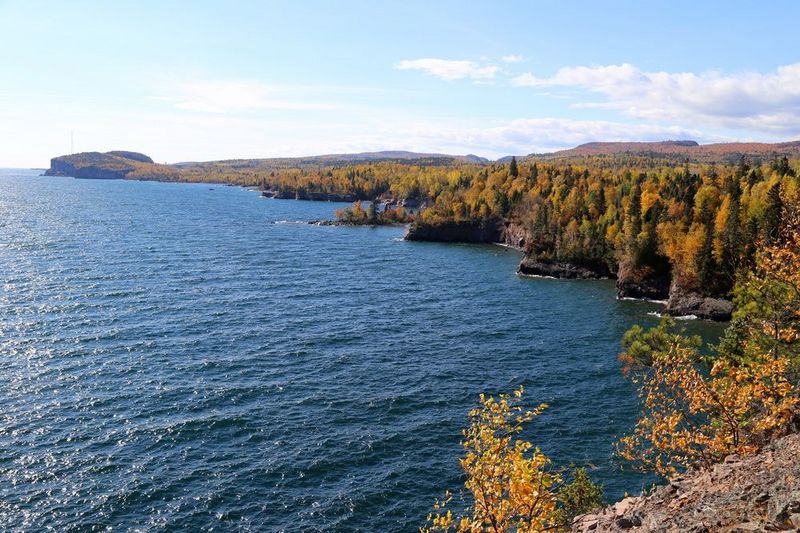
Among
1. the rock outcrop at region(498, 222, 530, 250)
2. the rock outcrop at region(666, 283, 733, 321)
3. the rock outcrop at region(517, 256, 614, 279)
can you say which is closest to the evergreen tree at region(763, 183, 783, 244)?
the rock outcrop at region(666, 283, 733, 321)

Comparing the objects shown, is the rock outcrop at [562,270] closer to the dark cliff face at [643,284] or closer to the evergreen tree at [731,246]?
the dark cliff face at [643,284]

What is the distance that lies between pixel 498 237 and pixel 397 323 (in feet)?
363

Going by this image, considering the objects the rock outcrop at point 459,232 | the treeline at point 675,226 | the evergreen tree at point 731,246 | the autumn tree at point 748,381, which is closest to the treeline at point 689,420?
the autumn tree at point 748,381

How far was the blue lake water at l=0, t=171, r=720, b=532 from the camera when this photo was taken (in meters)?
44.4

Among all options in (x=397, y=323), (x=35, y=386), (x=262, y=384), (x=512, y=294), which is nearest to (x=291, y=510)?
(x=262, y=384)

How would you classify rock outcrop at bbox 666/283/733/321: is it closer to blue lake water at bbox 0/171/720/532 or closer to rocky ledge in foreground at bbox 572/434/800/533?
blue lake water at bbox 0/171/720/532

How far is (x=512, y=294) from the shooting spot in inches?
4488

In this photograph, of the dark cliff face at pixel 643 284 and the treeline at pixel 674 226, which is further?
the dark cliff face at pixel 643 284

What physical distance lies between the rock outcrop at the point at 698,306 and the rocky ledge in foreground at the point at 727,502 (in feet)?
261

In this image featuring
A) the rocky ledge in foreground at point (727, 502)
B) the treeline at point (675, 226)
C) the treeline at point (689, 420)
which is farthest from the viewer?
the treeline at point (675, 226)

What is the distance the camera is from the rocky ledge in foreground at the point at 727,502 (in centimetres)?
1958

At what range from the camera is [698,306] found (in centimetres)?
10125

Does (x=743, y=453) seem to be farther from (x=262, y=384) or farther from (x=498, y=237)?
(x=498, y=237)

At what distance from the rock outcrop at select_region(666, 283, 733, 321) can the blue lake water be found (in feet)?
16.0
